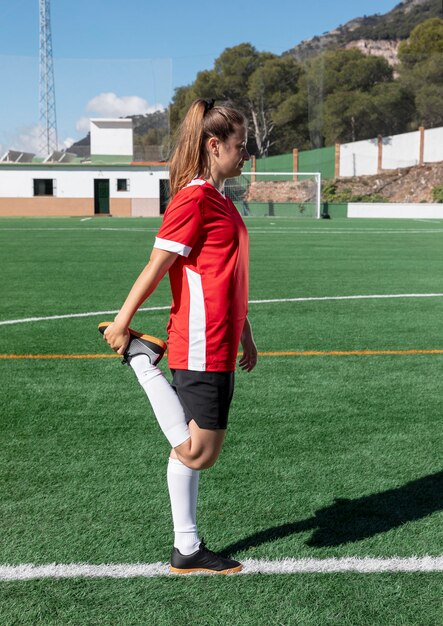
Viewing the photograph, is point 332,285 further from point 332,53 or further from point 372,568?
point 332,53

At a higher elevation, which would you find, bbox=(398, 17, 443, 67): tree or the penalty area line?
bbox=(398, 17, 443, 67): tree

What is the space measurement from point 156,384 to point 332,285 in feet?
28.7

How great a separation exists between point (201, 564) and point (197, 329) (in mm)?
869

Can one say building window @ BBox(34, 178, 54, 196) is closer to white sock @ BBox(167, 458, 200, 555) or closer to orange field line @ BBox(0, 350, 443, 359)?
orange field line @ BBox(0, 350, 443, 359)

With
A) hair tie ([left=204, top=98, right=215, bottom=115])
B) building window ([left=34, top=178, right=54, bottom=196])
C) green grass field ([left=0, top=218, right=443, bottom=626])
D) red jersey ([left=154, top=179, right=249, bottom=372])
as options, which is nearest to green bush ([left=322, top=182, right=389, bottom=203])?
building window ([left=34, top=178, right=54, bottom=196])

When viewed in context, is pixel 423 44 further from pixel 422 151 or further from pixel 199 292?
pixel 199 292

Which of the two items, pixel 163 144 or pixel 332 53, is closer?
pixel 163 144

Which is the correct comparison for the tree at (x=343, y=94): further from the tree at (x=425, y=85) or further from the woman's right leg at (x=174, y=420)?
the woman's right leg at (x=174, y=420)

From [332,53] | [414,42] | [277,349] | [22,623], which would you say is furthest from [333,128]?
[22,623]

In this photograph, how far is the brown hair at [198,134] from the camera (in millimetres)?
2693

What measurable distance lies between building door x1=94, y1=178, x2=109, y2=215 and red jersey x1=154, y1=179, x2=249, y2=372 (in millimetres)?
46988

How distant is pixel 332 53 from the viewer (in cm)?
8262

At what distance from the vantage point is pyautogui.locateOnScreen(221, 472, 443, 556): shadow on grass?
3.13m

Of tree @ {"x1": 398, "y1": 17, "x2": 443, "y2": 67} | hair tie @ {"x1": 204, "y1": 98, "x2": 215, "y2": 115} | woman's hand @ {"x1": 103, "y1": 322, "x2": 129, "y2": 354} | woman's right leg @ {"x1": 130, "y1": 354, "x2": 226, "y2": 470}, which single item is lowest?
woman's right leg @ {"x1": 130, "y1": 354, "x2": 226, "y2": 470}
